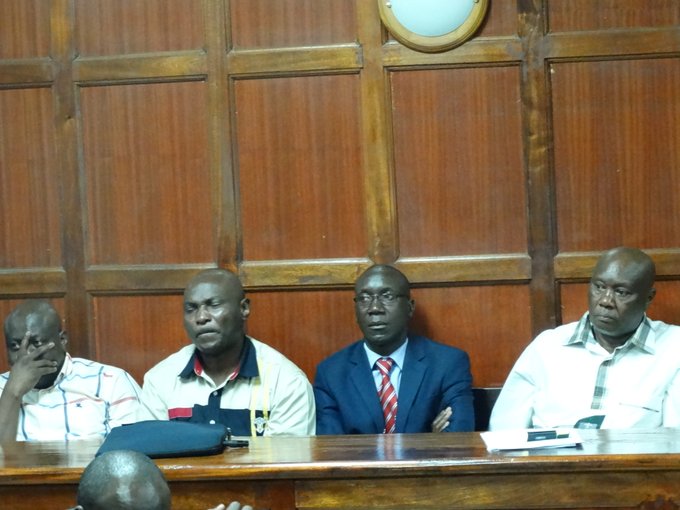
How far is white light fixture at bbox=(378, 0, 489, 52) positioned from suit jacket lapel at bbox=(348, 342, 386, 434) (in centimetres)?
125

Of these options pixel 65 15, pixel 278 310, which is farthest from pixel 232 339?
pixel 65 15

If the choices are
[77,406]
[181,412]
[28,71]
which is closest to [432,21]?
[28,71]

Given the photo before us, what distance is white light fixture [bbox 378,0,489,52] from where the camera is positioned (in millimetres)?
4492

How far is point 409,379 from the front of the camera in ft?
14.3

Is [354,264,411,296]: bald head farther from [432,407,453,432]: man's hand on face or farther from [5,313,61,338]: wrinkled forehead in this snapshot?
[5,313,61,338]: wrinkled forehead

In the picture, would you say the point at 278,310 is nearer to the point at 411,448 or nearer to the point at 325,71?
the point at 325,71

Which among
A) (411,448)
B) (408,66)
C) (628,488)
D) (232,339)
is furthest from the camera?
(408,66)

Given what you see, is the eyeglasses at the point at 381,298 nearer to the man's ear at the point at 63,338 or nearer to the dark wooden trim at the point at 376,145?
the dark wooden trim at the point at 376,145

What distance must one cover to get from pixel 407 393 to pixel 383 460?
124 centimetres

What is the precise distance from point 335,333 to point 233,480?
1670 mm

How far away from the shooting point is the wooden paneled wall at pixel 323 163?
4535 mm

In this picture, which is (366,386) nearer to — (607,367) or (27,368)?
(607,367)

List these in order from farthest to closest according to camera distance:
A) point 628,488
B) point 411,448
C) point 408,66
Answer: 1. point 408,66
2. point 411,448
3. point 628,488

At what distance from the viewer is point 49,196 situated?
4.83 meters
